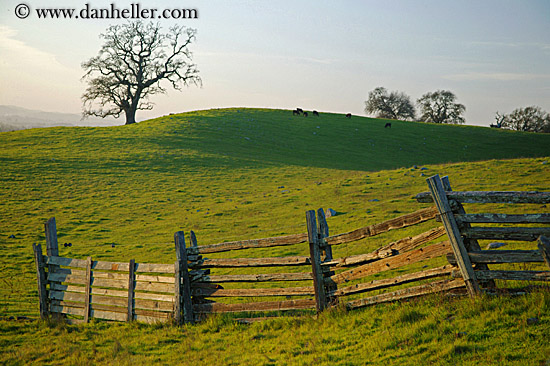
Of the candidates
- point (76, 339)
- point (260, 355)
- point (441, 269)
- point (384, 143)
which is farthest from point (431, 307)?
point (384, 143)

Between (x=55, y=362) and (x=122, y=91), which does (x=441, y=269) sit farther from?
(x=122, y=91)

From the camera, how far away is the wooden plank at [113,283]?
402 inches

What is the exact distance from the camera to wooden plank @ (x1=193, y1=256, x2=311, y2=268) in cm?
898

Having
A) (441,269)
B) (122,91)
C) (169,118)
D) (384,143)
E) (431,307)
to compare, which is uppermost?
(122,91)

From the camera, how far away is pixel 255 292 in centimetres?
932

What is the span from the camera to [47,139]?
45.3 meters

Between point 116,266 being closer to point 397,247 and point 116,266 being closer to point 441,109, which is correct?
point 397,247

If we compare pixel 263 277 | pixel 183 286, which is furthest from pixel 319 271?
pixel 183 286

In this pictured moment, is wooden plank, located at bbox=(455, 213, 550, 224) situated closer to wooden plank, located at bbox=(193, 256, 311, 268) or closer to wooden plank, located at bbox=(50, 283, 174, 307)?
wooden plank, located at bbox=(193, 256, 311, 268)

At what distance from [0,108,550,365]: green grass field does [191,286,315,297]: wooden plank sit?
2.23 ft

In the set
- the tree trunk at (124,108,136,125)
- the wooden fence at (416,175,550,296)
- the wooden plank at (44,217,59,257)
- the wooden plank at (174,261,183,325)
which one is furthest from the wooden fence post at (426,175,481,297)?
the tree trunk at (124,108,136,125)

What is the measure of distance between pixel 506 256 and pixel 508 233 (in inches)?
13.8

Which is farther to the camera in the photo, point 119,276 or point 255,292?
point 119,276

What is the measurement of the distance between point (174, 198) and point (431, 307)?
24.8 m
